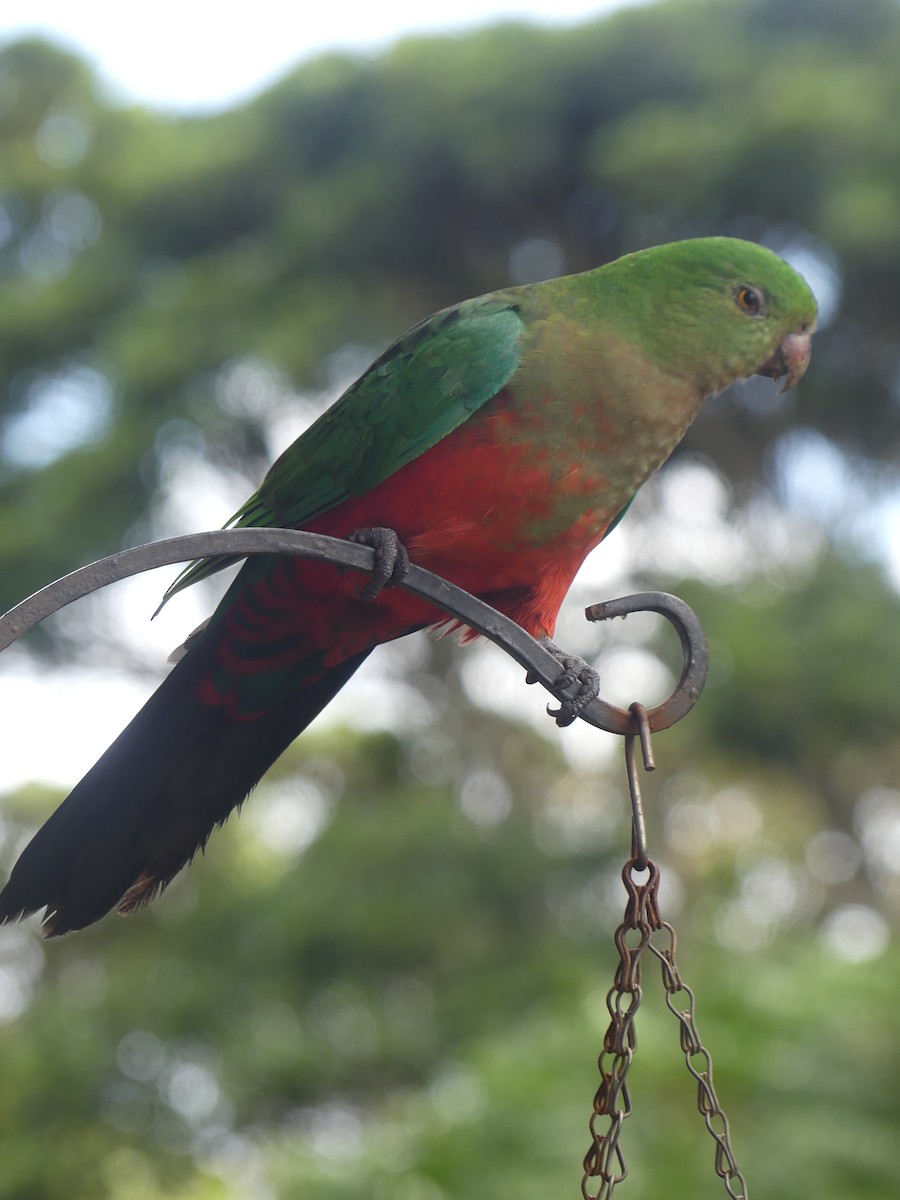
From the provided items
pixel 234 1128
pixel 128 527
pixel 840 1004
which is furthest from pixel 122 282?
pixel 840 1004

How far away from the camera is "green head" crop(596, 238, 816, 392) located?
163 cm

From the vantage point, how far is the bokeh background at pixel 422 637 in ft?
15.6

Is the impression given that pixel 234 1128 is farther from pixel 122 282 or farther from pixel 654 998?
pixel 122 282

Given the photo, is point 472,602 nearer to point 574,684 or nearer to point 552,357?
point 574,684

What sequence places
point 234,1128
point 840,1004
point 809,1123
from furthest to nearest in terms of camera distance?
point 234,1128 → point 840,1004 → point 809,1123

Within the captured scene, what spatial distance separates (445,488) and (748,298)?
509 millimetres

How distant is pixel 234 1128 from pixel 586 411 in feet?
14.3

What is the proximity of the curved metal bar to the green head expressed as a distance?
453 mm

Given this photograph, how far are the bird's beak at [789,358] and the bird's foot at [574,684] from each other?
533mm

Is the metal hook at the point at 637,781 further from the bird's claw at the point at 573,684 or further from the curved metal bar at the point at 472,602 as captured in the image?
the bird's claw at the point at 573,684

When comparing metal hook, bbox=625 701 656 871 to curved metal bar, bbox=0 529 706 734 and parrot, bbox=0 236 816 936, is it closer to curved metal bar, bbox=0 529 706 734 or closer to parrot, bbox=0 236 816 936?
curved metal bar, bbox=0 529 706 734

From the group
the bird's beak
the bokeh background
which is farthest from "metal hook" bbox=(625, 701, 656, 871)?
the bokeh background

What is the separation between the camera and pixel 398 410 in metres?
1.54

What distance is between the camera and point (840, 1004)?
146 inches
